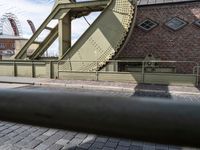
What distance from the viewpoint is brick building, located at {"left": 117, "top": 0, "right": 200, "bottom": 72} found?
13531mm

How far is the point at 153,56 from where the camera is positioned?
14.0 metres

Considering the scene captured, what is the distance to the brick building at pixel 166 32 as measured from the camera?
44.4 ft

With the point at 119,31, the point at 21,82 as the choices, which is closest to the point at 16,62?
the point at 21,82

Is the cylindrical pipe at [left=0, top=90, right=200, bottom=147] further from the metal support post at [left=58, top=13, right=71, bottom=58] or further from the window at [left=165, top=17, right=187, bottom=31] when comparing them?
the window at [left=165, top=17, right=187, bottom=31]

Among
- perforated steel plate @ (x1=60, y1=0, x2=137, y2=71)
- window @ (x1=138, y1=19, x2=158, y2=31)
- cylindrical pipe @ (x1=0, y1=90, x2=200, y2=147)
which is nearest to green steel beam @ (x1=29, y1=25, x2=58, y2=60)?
perforated steel plate @ (x1=60, y1=0, x2=137, y2=71)

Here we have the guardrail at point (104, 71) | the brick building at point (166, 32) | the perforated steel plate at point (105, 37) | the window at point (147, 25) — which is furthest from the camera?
the window at point (147, 25)

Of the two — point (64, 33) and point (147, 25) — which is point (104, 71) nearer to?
point (64, 33)

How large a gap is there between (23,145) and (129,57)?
11.5 meters

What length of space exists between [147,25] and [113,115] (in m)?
14.6

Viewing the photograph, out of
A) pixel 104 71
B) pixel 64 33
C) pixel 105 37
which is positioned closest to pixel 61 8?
pixel 64 33

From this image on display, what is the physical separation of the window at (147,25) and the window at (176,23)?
2.72 ft

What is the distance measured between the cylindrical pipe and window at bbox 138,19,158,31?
1443 cm

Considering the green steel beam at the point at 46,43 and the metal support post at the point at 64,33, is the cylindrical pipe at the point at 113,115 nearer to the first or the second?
the metal support post at the point at 64,33

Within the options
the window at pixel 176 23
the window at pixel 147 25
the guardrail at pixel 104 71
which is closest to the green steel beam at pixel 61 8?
the guardrail at pixel 104 71
